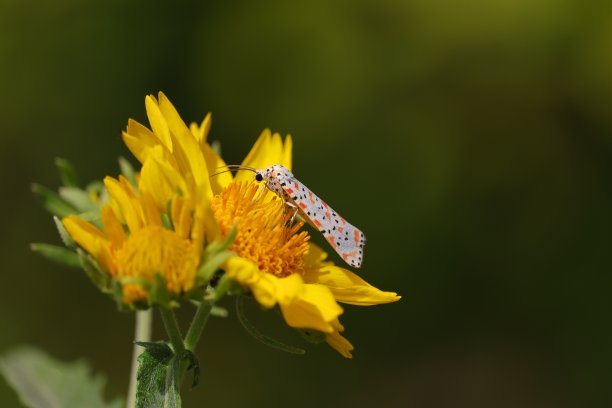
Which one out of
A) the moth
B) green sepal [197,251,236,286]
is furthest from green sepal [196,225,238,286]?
the moth

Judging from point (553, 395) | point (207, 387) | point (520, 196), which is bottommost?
point (207, 387)

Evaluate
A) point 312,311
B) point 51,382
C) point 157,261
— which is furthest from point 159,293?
point 51,382

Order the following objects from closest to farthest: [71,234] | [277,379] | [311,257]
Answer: [71,234]
[311,257]
[277,379]

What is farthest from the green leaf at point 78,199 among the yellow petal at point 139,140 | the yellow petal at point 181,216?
the yellow petal at point 181,216

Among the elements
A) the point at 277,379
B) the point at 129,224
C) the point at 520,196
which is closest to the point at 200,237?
the point at 129,224

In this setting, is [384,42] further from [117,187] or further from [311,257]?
[117,187]

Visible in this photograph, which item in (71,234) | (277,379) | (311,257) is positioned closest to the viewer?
(71,234)

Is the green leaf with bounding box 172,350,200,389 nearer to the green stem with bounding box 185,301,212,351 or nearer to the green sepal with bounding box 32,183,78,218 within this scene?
the green stem with bounding box 185,301,212,351

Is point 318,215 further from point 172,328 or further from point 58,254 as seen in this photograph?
point 58,254
